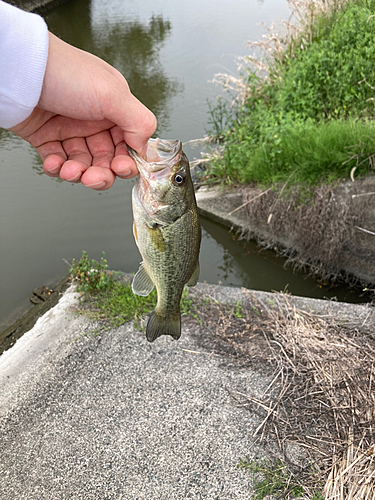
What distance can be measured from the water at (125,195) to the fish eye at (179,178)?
3.89 m

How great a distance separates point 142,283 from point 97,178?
59 centimetres

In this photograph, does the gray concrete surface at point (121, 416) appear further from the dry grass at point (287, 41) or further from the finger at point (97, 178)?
the dry grass at point (287, 41)

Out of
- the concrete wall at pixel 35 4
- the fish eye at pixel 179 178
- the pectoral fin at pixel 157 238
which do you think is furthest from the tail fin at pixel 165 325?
the concrete wall at pixel 35 4

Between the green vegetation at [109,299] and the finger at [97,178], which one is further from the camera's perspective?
Answer: the green vegetation at [109,299]

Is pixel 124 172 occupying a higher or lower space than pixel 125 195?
higher

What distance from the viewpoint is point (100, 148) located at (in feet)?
6.72

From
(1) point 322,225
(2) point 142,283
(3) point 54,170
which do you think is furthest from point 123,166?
(1) point 322,225

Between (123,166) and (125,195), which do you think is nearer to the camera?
(123,166)

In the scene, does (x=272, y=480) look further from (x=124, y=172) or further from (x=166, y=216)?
(x=124, y=172)

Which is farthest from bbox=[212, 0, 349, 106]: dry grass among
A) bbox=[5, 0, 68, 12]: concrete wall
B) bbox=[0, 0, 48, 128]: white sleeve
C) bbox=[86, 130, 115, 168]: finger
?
bbox=[5, 0, 68, 12]: concrete wall

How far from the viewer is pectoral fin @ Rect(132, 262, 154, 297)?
2004 millimetres

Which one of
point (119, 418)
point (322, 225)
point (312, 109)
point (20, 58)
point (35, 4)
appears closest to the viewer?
point (20, 58)

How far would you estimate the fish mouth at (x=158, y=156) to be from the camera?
171 centimetres

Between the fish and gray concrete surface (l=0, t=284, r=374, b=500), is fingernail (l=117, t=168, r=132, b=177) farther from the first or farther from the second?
gray concrete surface (l=0, t=284, r=374, b=500)
